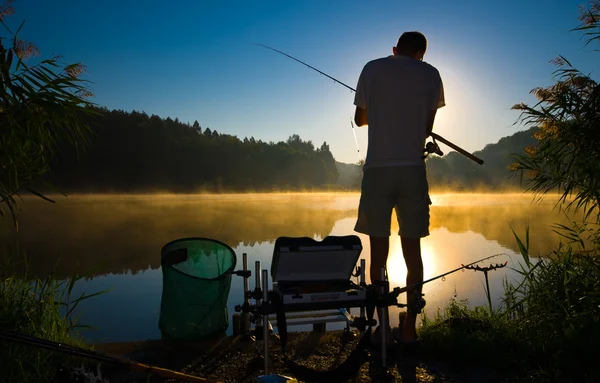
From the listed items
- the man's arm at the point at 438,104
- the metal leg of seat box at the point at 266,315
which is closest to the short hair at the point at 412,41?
the man's arm at the point at 438,104

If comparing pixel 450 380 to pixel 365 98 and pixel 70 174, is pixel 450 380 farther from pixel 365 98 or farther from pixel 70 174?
pixel 70 174

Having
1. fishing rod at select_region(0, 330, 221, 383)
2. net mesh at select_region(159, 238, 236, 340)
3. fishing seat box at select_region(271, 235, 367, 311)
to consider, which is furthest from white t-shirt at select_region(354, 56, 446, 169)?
fishing rod at select_region(0, 330, 221, 383)

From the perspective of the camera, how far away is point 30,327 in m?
3.34

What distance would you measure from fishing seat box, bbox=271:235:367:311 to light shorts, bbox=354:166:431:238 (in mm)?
193

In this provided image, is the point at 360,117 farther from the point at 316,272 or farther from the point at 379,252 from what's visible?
the point at 316,272

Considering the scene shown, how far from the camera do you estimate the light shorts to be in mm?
3207

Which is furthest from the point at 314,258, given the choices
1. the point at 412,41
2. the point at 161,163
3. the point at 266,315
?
the point at 161,163

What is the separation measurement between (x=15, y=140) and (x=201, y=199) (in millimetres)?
64629

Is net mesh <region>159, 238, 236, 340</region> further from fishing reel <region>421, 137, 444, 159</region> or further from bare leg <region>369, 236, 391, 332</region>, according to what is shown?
fishing reel <region>421, 137, 444, 159</region>

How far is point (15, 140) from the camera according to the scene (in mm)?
3676

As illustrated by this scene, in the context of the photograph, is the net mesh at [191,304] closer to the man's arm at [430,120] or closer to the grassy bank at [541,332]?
the grassy bank at [541,332]

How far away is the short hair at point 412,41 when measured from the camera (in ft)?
11.0

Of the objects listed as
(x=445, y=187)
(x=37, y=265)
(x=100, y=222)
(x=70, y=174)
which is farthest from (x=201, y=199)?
(x=445, y=187)

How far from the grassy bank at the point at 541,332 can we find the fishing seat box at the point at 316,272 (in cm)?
87
